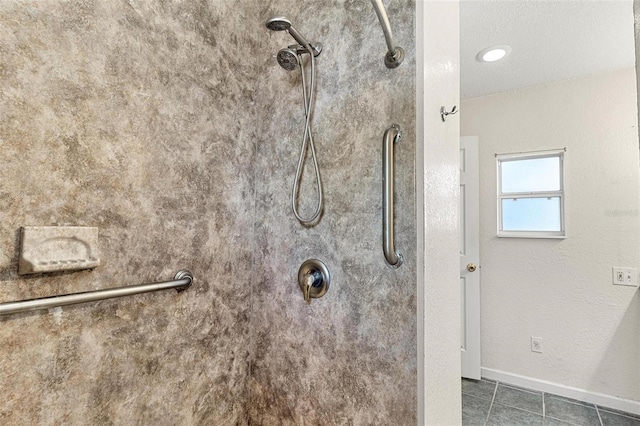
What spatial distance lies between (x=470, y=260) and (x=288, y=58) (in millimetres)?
2373

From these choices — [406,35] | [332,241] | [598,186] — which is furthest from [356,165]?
[598,186]

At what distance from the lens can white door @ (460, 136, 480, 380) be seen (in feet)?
8.68


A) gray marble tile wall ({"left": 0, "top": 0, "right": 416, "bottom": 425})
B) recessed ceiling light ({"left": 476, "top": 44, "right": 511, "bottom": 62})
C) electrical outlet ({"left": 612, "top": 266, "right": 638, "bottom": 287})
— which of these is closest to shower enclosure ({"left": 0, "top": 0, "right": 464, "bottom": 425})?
gray marble tile wall ({"left": 0, "top": 0, "right": 416, "bottom": 425})

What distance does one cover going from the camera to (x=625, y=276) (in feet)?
7.38

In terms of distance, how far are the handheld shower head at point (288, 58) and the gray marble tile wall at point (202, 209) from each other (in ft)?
0.24

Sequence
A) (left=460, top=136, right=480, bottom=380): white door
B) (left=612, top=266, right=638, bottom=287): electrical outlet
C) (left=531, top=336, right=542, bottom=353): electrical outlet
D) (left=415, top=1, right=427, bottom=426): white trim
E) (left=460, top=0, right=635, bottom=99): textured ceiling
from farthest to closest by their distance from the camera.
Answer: (left=460, top=136, right=480, bottom=380): white door, (left=531, top=336, right=542, bottom=353): electrical outlet, (left=612, top=266, right=638, bottom=287): electrical outlet, (left=460, top=0, right=635, bottom=99): textured ceiling, (left=415, top=1, right=427, bottom=426): white trim

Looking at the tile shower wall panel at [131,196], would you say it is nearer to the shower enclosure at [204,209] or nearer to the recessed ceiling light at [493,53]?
the shower enclosure at [204,209]

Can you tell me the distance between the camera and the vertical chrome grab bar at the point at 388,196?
95 centimetres

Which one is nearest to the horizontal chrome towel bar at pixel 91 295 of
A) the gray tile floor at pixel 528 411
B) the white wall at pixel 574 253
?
the gray tile floor at pixel 528 411

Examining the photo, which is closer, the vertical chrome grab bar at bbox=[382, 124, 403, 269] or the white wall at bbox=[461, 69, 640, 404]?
the vertical chrome grab bar at bbox=[382, 124, 403, 269]

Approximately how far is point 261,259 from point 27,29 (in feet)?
3.04

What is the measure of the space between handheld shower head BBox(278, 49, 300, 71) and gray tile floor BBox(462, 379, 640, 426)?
8.09 feet

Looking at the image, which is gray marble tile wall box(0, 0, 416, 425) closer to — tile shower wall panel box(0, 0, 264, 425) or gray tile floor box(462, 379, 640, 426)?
tile shower wall panel box(0, 0, 264, 425)

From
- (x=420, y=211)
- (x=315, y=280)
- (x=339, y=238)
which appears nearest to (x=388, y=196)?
(x=420, y=211)
